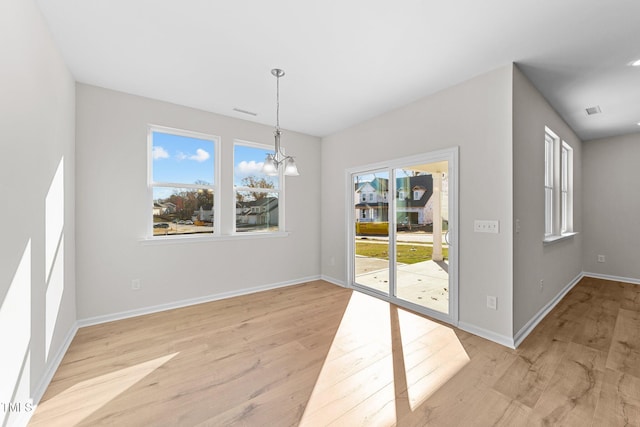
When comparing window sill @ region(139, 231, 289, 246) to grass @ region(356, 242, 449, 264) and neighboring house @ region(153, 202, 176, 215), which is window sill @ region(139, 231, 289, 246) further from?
grass @ region(356, 242, 449, 264)

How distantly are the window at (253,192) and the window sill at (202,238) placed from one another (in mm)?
133

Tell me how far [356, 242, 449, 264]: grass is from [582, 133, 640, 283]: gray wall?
13.7ft

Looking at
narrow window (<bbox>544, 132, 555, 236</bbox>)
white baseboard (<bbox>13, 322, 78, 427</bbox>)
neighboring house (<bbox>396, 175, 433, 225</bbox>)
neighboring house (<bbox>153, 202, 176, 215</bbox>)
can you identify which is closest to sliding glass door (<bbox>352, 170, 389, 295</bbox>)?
neighboring house (<bbox>396, 175, 433, 225</bbox>)

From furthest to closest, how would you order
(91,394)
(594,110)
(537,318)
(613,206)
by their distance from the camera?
(613,206) < (594,110) < (537,318) < (91,394)

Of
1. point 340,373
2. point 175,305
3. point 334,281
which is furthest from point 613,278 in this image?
point 175,305

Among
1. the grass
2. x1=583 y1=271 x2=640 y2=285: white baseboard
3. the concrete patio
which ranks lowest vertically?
x1=583 y1=271 x2=640 y2=285: white baseboard

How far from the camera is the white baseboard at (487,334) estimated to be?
247 centimetres

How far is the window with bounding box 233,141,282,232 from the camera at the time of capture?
4.11 m

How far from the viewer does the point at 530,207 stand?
9.14 feet

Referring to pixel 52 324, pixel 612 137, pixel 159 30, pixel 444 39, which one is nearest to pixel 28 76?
pixel 159 30

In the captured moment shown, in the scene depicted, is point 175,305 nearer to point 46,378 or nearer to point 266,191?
point 46,378

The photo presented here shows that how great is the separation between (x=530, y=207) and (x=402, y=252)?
1.55 metres

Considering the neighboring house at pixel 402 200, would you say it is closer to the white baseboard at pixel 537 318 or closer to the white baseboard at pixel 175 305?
the white baseboard at pixel 537 318

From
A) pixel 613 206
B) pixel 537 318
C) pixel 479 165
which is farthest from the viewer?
pixel 613 206
